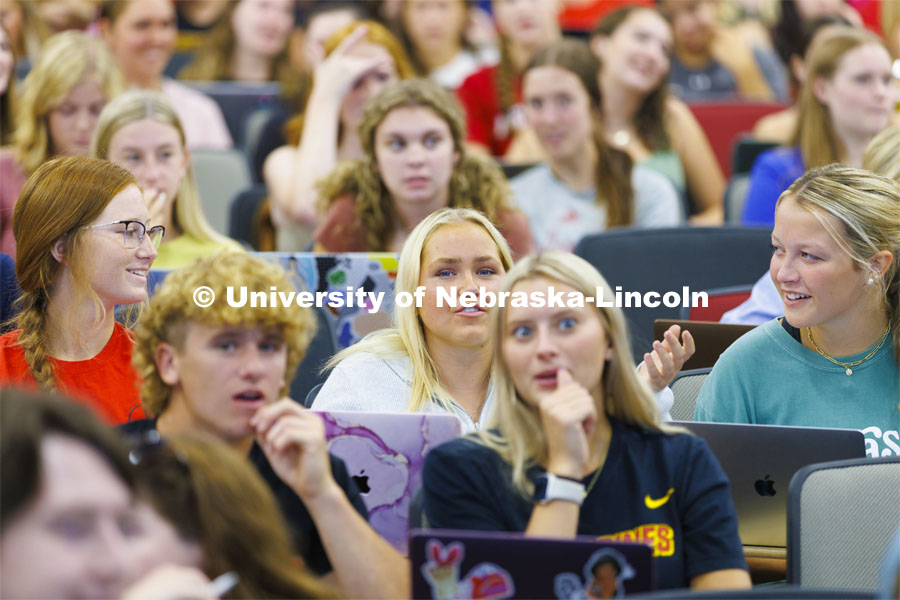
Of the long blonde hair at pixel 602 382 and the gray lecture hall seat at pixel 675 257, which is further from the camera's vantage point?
the gray lecture hall seat at pixel 675 257

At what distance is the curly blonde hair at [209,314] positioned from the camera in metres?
1.92

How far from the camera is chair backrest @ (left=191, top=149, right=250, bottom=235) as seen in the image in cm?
486

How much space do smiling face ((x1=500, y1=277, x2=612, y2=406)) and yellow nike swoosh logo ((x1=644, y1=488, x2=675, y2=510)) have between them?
19 centimetres

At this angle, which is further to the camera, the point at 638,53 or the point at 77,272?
the point at 638,53

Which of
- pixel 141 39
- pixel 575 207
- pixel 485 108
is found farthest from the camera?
pixel 485 108

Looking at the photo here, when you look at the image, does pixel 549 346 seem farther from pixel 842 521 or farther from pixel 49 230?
pixel 49 230

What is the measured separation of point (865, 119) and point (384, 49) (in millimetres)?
1715

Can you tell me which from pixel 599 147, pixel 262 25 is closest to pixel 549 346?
pixel 599 147

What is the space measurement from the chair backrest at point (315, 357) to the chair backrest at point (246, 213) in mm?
1500

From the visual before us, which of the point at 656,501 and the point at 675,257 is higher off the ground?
the point at 675,257

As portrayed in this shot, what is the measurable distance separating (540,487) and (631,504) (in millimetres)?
145

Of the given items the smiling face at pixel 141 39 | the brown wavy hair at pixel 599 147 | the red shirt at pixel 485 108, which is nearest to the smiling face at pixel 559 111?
the brown wavy hair at pixel 599 147

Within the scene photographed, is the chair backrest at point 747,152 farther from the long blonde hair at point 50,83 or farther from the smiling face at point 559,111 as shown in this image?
the long blonde hair at point 50,83

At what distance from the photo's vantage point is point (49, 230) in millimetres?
2477
